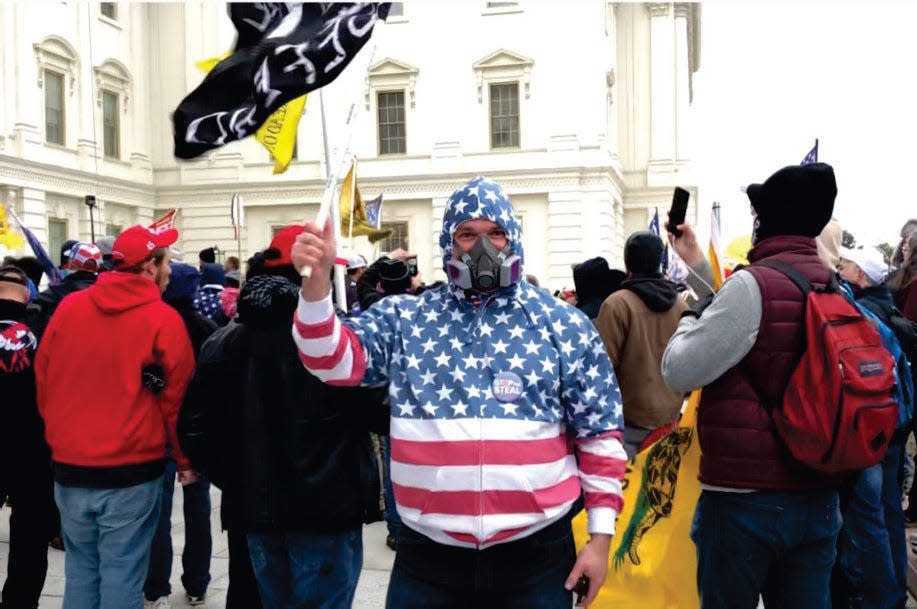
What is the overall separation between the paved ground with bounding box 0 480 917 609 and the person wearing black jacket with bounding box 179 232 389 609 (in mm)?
1878

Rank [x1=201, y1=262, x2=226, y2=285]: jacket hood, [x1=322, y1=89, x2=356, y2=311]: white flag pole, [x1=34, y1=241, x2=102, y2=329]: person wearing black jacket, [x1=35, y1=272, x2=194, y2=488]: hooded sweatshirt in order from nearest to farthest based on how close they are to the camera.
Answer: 1. [x1=322, y1=89, x2=356, y2=311]: white flag pole
2. [x1=35, y1=272, x2=194, y2=488]: hooded sweatshirt
3. [x1=34, y1=241, x2=102, y2=329]: person wearing black jacket
4. [x1=201, y1=262, x2=226, y2=285]: jacket hood

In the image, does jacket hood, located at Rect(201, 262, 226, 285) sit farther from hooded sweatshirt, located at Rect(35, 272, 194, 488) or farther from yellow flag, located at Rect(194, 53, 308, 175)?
hooded sweatshirt, located at Rect(35, 272, 194, 488)

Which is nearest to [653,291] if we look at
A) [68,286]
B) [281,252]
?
[281,252]

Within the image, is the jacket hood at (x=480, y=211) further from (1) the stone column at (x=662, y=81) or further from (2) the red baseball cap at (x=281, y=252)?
(1) the stone column at (x=662, y=81)

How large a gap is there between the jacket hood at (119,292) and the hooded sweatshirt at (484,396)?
68.3 inches

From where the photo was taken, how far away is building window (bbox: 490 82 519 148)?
34.5m

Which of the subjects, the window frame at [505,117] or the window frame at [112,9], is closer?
the window frame at [112,9]

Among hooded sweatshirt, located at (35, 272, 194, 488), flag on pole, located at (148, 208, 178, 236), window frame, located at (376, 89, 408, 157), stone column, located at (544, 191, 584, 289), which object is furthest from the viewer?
window frame, located at (376, 89, 408, 157)

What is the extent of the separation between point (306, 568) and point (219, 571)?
9.05 feet

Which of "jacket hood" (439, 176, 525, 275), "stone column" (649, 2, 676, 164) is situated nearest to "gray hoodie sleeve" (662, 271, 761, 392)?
"jacket hood" (439, 176, 525, 275)

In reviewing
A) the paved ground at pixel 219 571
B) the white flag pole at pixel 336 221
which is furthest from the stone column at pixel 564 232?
the white flag pole at pixel 336 221

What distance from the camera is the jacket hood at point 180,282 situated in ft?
17.3

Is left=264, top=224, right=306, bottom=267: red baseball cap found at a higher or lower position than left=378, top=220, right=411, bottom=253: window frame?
lower

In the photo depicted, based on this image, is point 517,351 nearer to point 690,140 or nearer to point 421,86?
point 421,86
